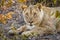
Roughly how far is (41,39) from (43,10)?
26.4 inches

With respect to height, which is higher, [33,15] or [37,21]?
[33,15]

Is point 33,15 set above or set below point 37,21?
above

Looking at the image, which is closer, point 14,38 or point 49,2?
point 14,38

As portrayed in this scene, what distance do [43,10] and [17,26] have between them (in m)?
0.81

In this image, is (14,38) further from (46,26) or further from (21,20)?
(21,20)

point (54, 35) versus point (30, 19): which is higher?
point (30, 19)

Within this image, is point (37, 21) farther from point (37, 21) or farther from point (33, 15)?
point (33, 15)

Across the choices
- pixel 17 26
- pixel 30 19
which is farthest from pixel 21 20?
pixel 30 19

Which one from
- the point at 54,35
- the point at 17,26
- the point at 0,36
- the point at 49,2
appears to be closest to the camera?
the point at 0,36

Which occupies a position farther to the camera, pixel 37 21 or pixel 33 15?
pixel 37 21

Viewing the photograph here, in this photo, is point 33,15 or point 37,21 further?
point 37,21

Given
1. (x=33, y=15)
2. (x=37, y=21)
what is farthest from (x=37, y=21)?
(x=33, y=15)

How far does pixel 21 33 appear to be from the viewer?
570 centimetres

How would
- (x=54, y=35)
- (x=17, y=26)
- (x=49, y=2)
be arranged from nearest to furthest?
(x=54, y=35)
(x=17, y=26)
(x=49, y=2)
